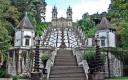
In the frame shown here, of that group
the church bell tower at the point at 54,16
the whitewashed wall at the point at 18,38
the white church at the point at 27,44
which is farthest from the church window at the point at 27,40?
the church bell tower at the point at 54,16

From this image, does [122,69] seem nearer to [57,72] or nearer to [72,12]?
[57,72]

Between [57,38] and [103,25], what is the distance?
12.5 metres

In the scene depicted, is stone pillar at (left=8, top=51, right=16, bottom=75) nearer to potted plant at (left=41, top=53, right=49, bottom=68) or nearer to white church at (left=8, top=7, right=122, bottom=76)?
white church at (left=8, top=7, right=122, bottom=76)

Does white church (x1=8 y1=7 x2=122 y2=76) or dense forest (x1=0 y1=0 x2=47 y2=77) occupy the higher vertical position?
dense forest (x1=0 y1=0 x2=47 y2=77)

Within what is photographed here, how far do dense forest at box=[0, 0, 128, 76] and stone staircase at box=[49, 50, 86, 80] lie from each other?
4.61 m

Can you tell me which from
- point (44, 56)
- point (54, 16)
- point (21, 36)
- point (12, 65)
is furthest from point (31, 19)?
point (44, 56)

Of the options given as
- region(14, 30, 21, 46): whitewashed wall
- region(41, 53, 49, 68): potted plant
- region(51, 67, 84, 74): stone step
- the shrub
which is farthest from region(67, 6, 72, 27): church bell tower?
region(51, 67, 84, 74): stone step

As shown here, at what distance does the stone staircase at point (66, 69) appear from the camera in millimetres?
23489

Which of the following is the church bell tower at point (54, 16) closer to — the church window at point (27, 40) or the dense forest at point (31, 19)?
the dense forest at point (31, 19)

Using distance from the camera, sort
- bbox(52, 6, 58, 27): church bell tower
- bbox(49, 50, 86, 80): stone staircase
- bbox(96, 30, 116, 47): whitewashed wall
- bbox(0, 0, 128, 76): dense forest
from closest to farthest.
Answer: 1. bbox(49, 50, 86, 80): stone staircase
2. bbox(0, 0, 128, 76): dense forest
3. bbox(96, 30, 116, 47): whitewashed wall
4. bbox(52, 6, 58, 27): church bell tower

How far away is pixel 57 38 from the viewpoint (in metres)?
49.2

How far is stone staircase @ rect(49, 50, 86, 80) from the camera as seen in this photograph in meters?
23.5

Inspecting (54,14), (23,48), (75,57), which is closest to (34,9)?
(54,14)

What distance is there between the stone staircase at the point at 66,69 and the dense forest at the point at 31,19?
4607 mm
